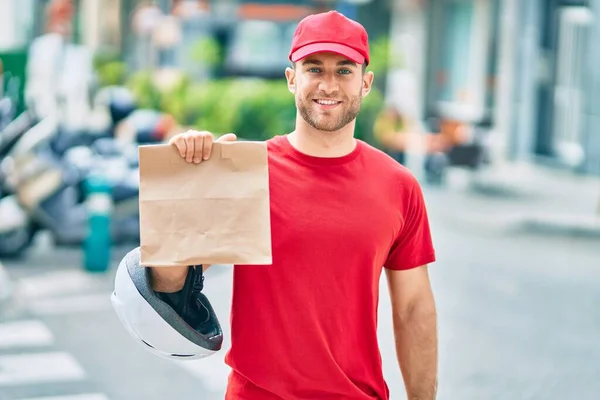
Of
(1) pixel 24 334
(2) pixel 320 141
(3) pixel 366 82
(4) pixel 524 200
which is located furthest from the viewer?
(4) pixel 524 200

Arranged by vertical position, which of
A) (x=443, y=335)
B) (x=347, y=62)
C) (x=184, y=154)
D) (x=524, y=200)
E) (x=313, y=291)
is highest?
(x=347, y=62)

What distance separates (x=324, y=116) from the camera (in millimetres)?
3299

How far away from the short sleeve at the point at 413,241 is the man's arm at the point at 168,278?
0.72 m

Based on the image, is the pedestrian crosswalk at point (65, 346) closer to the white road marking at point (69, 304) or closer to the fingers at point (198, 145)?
the white road marking at point (69, 304)

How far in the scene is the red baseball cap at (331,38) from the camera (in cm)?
329

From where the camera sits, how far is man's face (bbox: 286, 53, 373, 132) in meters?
3.29

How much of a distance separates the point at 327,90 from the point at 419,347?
2.87ft

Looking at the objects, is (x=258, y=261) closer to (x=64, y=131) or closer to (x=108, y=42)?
(x=64, y=131)

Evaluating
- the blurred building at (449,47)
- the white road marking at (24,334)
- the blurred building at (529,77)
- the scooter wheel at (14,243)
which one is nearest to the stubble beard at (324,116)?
the white road marking at (24,334)

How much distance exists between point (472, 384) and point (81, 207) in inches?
243

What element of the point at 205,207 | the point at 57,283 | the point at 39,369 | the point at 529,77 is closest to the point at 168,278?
the point at 205,207

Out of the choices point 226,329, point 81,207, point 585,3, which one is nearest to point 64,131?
point 81,207

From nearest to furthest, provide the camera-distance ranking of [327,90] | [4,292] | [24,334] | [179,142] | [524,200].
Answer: [179,142], [327,90], [24,334], [4,292], [524,200]

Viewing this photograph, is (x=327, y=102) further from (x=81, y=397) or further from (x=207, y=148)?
(x=81, y=397)
